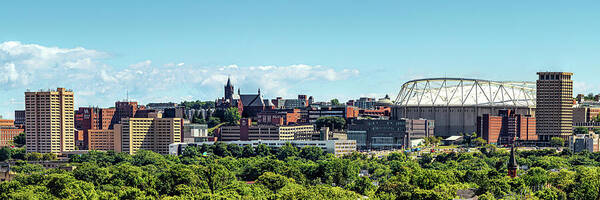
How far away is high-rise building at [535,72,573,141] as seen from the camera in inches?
7461

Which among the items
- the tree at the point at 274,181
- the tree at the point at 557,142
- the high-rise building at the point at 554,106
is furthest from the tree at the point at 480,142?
the tree at the point at 274,181

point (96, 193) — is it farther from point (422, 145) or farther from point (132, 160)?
point (422, 145)

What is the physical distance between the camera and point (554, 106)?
629ft

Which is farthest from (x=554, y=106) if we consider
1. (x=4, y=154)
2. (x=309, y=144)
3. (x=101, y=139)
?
(x=4, y=154)

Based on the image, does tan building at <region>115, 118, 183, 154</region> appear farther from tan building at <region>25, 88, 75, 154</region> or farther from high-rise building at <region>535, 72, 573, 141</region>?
high-rise building at <region>535, 72, 573, 141</region>

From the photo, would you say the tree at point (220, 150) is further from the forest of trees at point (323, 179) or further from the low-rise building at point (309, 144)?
the forest of trees at point (323, 179)

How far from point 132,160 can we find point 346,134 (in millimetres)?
49299

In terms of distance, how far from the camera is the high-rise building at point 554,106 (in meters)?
190

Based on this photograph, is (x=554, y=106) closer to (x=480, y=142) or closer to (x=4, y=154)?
(x=480, y=142)

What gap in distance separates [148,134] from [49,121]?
64.1 ft

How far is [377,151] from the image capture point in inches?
7126

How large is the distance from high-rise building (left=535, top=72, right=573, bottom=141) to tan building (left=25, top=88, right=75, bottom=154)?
9385cm

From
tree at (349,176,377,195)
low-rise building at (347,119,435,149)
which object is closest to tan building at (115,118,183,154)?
low-rise building at (347,119,435,149)

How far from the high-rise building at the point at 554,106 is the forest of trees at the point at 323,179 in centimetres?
2739
